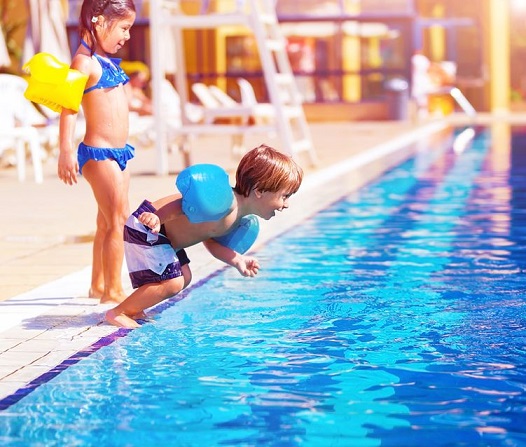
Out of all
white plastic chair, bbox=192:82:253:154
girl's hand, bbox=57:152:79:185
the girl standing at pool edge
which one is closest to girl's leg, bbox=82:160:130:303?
the girl standing at pool edge

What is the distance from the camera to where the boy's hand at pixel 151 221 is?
4.84 m

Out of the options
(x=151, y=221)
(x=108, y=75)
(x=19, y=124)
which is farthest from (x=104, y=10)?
(x=19, y=124)

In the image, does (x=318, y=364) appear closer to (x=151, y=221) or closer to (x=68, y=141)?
(x=151, y=221)

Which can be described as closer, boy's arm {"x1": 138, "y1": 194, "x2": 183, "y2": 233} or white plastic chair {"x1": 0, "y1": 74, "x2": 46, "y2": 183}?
boy's arm {"x1": 138, "y1": 194, "x2": 183, "y2": 233}

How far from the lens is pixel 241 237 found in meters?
5.22

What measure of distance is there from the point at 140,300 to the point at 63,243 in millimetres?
3029

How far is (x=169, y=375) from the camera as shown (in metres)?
4.30

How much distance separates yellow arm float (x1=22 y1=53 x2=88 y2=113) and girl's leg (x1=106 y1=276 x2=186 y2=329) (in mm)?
888

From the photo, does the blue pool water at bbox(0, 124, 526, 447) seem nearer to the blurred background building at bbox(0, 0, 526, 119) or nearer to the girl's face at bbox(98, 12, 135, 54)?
the girl's face at bbox(98, 12, 135, 54)

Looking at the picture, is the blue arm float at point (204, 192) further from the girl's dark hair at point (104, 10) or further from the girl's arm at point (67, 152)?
the girl's dark hair at point (104, 10)

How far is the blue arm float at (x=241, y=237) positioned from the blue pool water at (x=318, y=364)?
0.32 m

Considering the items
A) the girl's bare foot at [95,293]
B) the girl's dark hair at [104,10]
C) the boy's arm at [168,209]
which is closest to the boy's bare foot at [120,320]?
the boy's arm at [168,209]

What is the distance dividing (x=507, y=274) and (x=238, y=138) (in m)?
9.43

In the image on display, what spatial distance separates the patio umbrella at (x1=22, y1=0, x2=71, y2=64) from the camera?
16656mm
